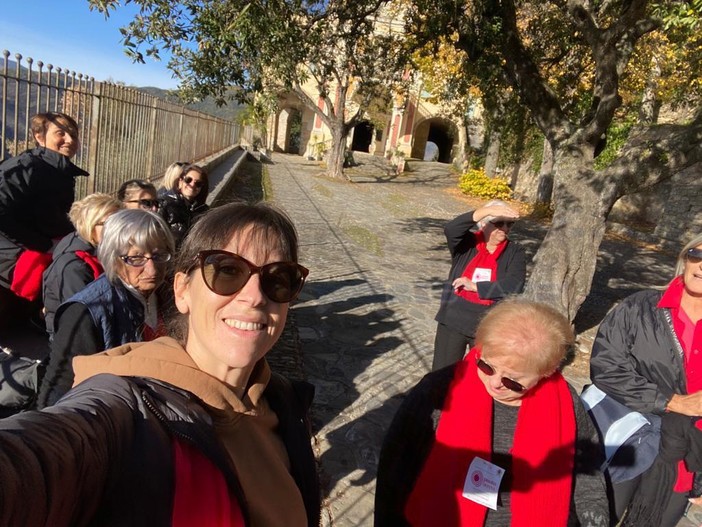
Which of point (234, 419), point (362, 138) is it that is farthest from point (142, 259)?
point (362, 138)

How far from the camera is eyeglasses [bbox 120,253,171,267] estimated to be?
96.0 inches

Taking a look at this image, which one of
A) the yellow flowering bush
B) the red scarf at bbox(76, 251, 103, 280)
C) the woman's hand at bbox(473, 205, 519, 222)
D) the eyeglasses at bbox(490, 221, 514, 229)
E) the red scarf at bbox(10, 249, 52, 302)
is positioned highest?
the yellow flowering bush

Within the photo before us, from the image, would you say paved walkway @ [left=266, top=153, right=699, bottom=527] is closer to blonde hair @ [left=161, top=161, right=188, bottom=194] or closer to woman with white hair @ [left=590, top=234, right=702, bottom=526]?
woman with white hair @ [left=590, top=234, right=702, bottom=526]

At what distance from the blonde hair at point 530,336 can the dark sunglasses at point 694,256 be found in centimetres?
98

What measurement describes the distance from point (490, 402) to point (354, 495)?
5.50 ft

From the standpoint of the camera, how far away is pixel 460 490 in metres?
1.98

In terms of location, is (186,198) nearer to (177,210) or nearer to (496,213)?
(177,210)

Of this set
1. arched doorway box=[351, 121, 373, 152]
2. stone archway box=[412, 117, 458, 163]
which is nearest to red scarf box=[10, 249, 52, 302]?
stone archway box=[412, 117, 458, 163]

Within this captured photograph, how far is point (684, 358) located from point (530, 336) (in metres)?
1.06

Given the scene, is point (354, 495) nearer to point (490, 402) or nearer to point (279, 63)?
point (490, 402)

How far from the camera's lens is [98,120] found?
20.1 ft

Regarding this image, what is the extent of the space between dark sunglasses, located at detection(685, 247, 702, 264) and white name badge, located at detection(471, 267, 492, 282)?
131 centimetres

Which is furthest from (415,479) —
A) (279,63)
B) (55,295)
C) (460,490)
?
(279,63)

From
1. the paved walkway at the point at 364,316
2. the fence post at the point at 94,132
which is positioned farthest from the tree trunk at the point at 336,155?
the fence post at the point at 94,132
